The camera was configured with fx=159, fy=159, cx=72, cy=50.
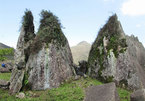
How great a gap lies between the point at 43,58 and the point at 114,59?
8.06 metres

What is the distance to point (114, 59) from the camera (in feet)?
59.8

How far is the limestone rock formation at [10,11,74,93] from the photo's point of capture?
55.9ft

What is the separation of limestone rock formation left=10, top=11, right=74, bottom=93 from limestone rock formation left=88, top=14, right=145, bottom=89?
3.79 m

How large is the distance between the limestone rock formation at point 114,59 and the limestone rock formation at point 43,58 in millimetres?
3795

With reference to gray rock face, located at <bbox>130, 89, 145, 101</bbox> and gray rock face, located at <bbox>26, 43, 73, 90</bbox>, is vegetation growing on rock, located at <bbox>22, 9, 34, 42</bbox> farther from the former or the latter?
gray rock face, located at <bbox>130, 89, 145, 101</bbox>

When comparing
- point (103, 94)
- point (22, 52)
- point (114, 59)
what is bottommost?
point (103, 94)

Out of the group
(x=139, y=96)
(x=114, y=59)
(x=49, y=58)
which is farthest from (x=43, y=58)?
(x=139, y=96)

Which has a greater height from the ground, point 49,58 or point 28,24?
point 28,24

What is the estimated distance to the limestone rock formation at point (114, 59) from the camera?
56.0 ft

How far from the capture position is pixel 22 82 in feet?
56.5

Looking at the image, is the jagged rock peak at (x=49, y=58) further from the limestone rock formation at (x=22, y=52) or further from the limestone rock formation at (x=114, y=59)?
the limestone rock formation at (x=114, y=59)

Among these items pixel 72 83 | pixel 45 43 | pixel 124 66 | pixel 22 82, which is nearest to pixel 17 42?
pixel 45 43

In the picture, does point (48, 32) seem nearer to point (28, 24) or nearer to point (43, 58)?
point (43, 58)

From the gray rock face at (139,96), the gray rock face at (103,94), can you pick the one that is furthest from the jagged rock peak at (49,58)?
the gray rock face at (139,96)
